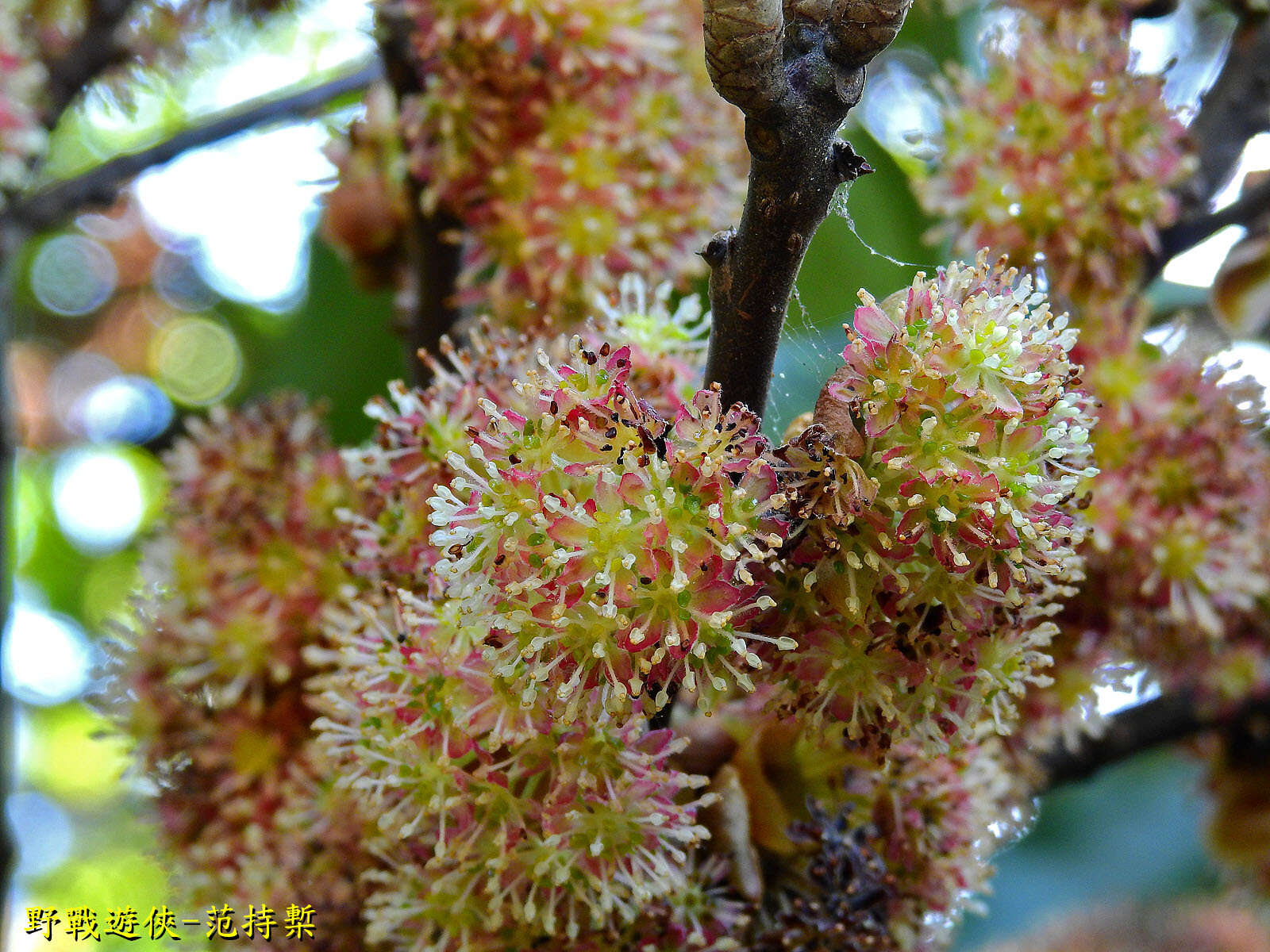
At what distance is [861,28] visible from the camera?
590 mm

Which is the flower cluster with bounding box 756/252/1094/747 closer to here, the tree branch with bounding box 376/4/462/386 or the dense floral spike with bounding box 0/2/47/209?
the tree branch with bounding box 376/4/462/386

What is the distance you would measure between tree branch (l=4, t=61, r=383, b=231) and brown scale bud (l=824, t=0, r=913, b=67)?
1197 millimetres

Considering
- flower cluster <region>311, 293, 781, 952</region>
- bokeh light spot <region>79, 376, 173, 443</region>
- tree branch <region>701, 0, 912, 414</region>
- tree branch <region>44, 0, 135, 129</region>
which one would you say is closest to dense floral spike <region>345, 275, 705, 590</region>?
flower cluster <region>311, 293, 781, 952</region>

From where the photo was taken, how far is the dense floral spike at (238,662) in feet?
3.62

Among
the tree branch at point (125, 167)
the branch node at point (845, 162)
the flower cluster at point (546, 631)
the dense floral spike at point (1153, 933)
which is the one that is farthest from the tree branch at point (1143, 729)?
the tree branch at point (125, 167)

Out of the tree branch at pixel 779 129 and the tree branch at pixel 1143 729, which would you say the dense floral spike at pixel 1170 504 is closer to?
the tree branch at pixel 1143 729

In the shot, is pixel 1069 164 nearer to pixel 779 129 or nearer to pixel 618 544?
pixel 779 129

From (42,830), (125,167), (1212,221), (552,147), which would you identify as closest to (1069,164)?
(1212,221)

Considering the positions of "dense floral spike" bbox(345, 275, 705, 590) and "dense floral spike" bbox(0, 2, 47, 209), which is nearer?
"dense floral spike" bbox(345, 275, 705, 590)

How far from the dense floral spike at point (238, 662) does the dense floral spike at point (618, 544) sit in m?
0.49

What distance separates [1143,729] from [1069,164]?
0.82 metres

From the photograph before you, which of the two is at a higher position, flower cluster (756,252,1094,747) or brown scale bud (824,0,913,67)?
brown scale bud (824,0,913,67)

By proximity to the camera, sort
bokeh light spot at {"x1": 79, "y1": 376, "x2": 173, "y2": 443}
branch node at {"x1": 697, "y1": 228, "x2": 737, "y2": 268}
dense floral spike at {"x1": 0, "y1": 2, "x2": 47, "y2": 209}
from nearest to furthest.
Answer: branch node at {"x1": 697, "y1": 228, "x2": 737, "y2": 268}, dense floral spike at {"x1": 0, "y1": 2, "x2": 47, "y2": 209}, bokeh light spot at {"x1": 79, "y1": 376, "x2": 173, "y2": 443}

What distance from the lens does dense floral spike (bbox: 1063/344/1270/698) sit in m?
1.13
